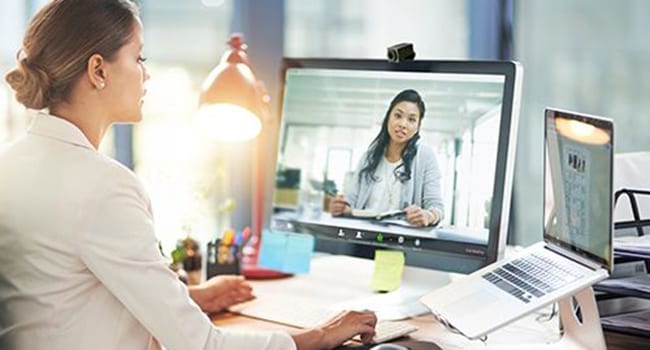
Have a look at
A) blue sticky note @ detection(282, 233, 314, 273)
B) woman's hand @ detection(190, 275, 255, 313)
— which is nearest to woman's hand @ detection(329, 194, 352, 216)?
blue sticky note @ detection(282, 233, 314, 273)

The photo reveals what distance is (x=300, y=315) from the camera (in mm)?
1792

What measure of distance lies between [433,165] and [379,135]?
5.3 inches

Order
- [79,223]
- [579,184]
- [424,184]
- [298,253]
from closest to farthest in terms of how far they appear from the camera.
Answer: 1. [79,223]
2. [579,184]
3. [424,184]
4. [298,253]

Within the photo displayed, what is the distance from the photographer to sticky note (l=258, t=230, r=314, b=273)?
1.97 metres

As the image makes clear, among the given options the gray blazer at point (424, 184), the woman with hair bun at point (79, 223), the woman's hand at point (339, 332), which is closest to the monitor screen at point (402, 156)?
the gray blazer at point (424, 184)

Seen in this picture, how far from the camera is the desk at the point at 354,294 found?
1.63m

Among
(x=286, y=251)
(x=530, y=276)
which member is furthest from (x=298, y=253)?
(x=530, y=276)

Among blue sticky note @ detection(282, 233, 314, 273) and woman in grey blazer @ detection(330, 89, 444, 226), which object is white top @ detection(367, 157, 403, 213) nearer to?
woman in grey blazer @ detection(330, 89, 444, 226)

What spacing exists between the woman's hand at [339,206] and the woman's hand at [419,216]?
14cm

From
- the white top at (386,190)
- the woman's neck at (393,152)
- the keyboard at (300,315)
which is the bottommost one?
the keyboard at (300,315)

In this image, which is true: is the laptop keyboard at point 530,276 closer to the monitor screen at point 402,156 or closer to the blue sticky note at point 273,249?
the monitor screen at point 402,156

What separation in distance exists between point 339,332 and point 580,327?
40 centimetres

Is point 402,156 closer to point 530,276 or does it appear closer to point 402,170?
point 402,170

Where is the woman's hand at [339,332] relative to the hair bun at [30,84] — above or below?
below
